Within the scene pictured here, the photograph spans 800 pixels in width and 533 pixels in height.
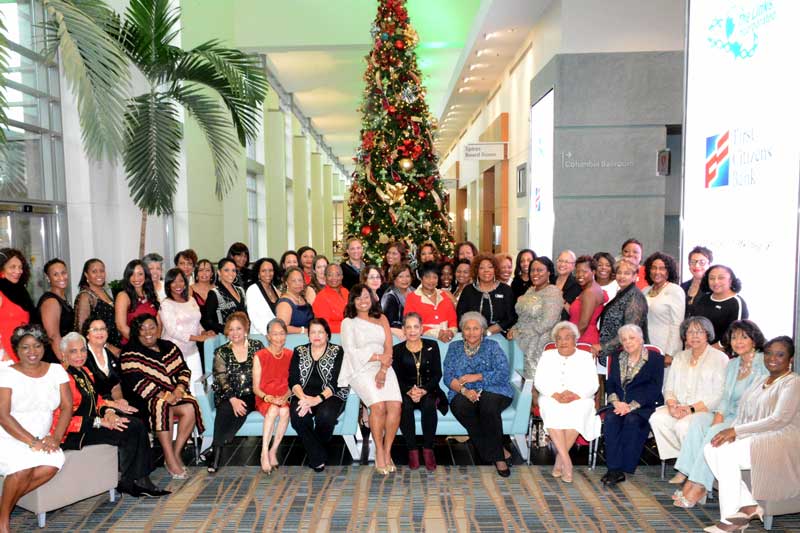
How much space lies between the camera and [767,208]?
4.60 metres

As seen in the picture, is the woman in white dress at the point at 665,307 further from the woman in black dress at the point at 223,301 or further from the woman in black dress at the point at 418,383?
the woman in black dress at the point at 223,301

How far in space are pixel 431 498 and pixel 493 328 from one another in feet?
5.79

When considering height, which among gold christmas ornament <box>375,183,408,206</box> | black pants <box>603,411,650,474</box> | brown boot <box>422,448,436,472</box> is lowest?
brown boot <box>422,448,436,472</box>

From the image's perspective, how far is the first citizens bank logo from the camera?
15.4ft

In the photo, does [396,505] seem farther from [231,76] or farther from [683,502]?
[231,76]

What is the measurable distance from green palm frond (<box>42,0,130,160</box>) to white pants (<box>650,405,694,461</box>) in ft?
16.6

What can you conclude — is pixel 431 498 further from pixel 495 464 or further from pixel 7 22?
pixel 7 22

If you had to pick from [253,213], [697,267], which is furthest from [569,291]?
[253,213]

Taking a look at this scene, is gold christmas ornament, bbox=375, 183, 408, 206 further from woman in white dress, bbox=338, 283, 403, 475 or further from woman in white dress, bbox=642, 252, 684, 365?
woman in white dress, bbox=642, 252, 684, 365

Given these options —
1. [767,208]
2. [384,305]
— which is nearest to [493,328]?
[384,305]

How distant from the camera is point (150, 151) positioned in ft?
22.0

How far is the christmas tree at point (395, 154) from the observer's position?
8.77 metres

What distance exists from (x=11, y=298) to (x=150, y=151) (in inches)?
104

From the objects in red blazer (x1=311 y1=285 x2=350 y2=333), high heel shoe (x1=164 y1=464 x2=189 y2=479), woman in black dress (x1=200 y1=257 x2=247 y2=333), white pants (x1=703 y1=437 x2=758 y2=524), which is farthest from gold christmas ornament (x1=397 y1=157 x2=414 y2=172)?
white pants (x1=703 y1=437 x2=758 y2=524)
